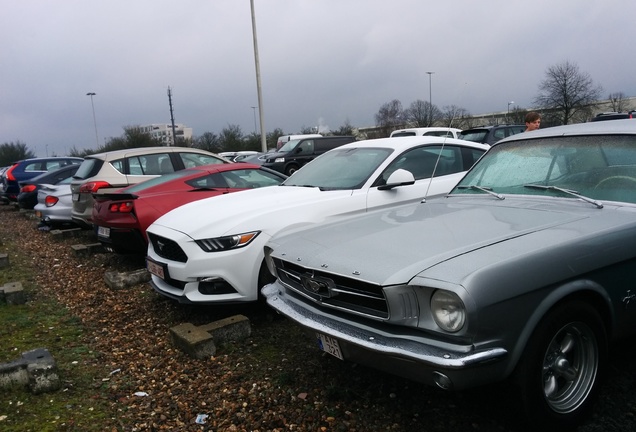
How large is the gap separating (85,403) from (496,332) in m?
2.73

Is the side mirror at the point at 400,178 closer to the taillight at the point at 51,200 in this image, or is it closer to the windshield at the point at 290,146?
the taillight at the point at 51,200

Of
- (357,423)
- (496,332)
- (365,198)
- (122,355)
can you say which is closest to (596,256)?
(496,332)

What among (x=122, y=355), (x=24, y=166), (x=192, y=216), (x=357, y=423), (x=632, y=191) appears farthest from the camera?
(x=24, y=166)

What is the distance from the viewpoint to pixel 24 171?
16.9 m

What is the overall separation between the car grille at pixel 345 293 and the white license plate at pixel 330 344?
7.4 inches

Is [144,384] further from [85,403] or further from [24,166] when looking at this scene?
[24,166]

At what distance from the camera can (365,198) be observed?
5.02 meters

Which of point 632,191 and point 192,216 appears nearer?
point 632,191

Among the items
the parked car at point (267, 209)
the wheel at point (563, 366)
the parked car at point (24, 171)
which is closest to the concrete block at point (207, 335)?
the parked car at point (267, 209)

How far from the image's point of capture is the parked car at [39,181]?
13.2 meters

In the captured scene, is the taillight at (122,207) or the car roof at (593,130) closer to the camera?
the car roof at (593,130)

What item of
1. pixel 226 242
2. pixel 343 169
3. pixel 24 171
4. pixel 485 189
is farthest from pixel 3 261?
pixel 24 171

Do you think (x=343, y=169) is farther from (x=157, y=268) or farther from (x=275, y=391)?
(x=275, y=391)

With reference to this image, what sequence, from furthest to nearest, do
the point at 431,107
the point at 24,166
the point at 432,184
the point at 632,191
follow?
the point at 431,107 < the point at 24,166 < the point at 432,184 < the point at 632,191
